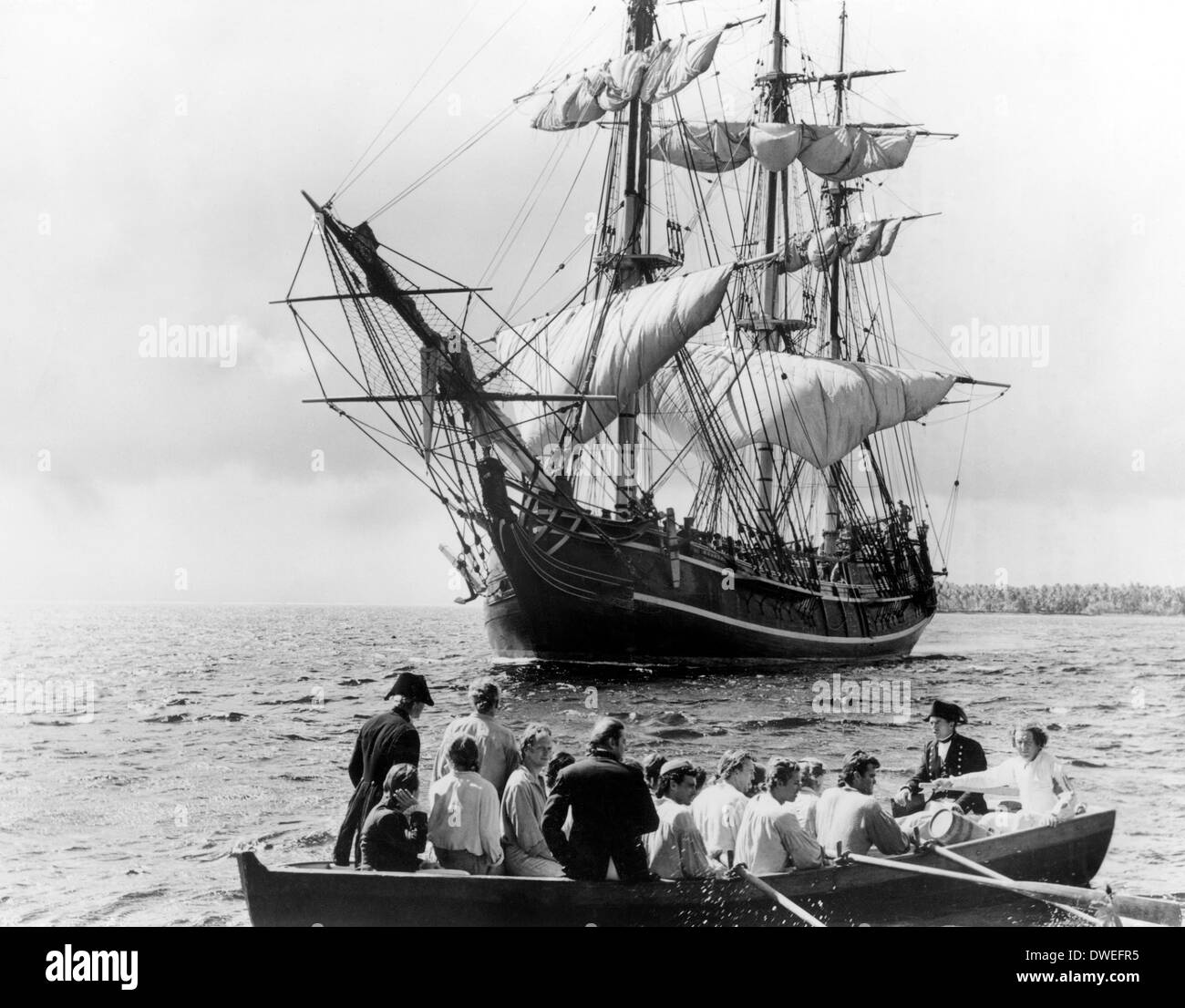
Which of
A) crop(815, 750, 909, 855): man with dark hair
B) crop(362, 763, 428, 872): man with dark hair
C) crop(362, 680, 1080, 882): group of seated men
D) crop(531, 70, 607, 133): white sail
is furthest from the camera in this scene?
crop(531, 70, 607, 133): white sail

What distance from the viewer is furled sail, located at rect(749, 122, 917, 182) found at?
94.8ft

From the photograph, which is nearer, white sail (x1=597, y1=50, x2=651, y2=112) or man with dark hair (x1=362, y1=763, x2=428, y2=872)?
man with dark hair (x1=362, y1=763, x2=428, y2=872)

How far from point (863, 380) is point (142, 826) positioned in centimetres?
2567

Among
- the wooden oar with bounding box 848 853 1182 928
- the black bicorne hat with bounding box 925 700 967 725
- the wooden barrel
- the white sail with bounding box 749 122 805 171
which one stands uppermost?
the white sail with bounding box 749 122 805 171

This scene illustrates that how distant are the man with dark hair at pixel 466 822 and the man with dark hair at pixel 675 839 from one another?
851 millimetres

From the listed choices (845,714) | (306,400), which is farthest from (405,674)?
(845,714)

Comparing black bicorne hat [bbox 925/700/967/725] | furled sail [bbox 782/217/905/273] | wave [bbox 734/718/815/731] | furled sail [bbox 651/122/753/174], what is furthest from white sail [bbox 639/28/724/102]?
black bicorne hat [bbox 925/700/967/725]

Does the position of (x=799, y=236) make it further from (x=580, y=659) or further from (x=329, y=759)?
(x=329, y=759)

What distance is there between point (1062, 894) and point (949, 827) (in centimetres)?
77

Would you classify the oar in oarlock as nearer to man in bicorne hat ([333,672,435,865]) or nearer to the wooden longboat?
the wooden longboat

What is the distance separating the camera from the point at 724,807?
23.1 ft

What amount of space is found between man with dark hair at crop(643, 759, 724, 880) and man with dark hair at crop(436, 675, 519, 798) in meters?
0.92

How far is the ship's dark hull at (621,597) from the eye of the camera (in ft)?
79.7
